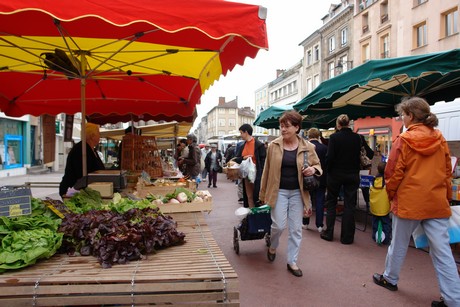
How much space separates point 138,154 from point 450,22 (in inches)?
886

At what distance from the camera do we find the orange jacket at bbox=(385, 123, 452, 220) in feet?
10.5

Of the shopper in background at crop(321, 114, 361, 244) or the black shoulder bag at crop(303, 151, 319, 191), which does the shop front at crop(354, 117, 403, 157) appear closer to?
the shopper in background at crop(321, 114, 361, 244)

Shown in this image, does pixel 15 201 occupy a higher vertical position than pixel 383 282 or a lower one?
higher

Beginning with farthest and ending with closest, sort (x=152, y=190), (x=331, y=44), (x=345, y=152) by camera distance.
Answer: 1. (x=331, y=44)
2. (x=345, y=152)
3. (x=152, y=190)

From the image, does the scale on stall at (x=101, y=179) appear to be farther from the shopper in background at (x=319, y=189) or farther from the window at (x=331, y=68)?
the window at (x=331, y=68)

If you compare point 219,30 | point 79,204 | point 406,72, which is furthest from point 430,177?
point 79,204

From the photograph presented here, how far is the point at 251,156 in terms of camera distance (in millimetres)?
5754

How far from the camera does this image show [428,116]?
11.0 feet

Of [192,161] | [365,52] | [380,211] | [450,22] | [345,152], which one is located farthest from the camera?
[365,52]

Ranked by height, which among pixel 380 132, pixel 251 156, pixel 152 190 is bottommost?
pixel 152 190

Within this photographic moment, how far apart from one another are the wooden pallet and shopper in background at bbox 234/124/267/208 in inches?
146

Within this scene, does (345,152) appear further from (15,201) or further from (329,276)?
(15,201)

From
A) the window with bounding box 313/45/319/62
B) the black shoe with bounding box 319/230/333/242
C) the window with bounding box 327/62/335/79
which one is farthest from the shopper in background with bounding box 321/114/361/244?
the window with bounding box 313/45/319/62

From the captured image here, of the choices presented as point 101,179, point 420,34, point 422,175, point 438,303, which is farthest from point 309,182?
point 420,34
